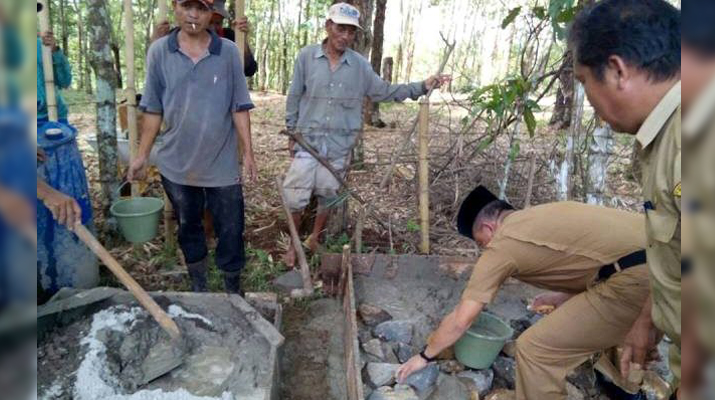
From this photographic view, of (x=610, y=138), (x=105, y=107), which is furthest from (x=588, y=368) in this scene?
(x=105, y=107)

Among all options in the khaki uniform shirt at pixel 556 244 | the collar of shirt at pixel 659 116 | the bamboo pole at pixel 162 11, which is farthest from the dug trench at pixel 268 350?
the bamboo pole at pixel 162 11

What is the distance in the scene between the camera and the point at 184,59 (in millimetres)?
3258

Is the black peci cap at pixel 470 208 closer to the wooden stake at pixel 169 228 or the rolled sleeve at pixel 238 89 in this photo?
the rolled sleeve at pixel 238 89

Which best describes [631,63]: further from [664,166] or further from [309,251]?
[309,251]

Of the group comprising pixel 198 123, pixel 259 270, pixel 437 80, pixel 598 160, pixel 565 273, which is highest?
pixel 437 80

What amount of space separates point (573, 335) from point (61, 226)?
119 inches

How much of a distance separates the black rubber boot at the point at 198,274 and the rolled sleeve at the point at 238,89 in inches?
43.9

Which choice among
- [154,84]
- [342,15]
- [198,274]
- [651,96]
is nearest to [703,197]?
[651,96]

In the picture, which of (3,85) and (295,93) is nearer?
(3,85)

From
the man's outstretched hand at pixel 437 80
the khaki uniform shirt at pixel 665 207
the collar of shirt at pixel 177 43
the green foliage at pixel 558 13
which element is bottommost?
the khaki uniform shirt at pixel 665 207

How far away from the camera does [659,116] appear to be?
1.32 m

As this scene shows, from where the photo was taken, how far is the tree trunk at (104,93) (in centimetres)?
416

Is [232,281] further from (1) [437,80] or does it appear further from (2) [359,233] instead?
(1) [437,80]

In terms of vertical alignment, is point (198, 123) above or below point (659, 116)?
below
